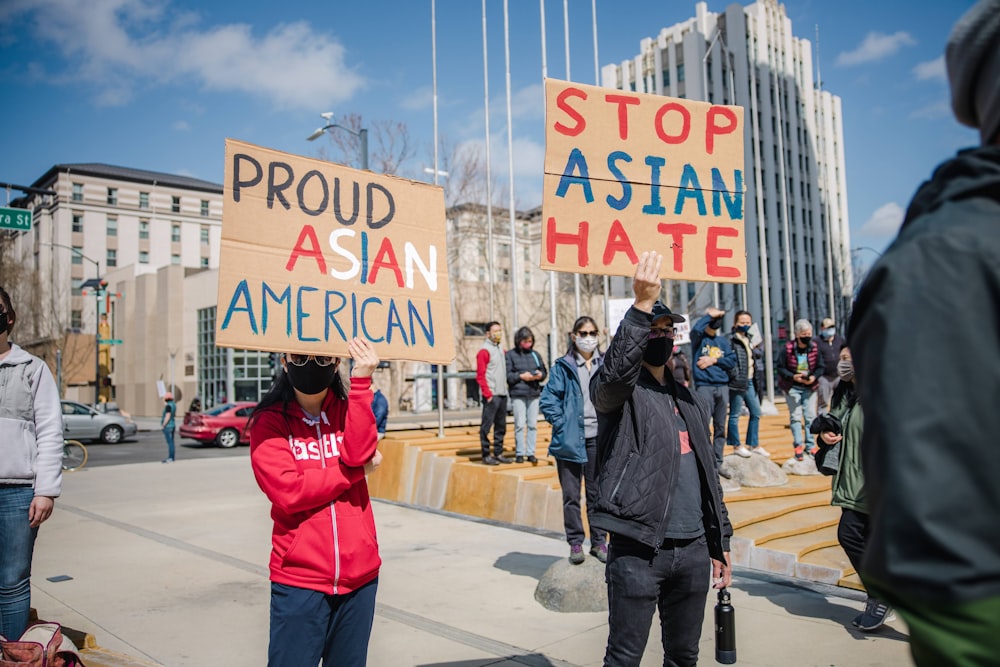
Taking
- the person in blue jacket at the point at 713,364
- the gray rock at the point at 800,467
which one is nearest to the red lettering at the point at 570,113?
the person in blue jacket at the point at 713,364

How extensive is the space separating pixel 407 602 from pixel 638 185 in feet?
13.0

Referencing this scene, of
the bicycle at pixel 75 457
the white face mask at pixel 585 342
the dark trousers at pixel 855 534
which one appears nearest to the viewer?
the dark trousers at pixel 855 534

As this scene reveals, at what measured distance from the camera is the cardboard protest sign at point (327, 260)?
3.39m

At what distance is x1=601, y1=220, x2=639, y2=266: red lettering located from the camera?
3916mm

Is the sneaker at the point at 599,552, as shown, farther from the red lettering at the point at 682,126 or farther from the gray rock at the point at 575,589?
the red lettering at the point at 682,126

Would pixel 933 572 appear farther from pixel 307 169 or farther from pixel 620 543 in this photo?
pixel 307 169

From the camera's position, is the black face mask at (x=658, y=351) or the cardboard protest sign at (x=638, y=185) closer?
the black face mask at (x=658, y=351)

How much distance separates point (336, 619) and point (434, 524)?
21.5 ft

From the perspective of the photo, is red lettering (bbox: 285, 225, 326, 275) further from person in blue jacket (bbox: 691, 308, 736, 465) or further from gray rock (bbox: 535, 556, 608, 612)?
person in blue jacket (bbox: 691, 308, 736, 465)

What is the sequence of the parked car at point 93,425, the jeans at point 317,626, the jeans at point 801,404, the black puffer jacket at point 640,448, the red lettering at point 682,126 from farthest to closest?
1. the parked car at point 93,425
2. the jeans at point 801,404
3. the red lettering at point 682,126
4. the black puffer jacket at point 640,448
5. the jeans at point 317,626

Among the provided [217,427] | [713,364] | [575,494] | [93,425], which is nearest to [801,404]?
[713,364]

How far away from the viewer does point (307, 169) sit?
12.0 ft

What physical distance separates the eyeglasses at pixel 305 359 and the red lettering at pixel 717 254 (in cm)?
209

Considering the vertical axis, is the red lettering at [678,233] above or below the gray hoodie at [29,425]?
above
